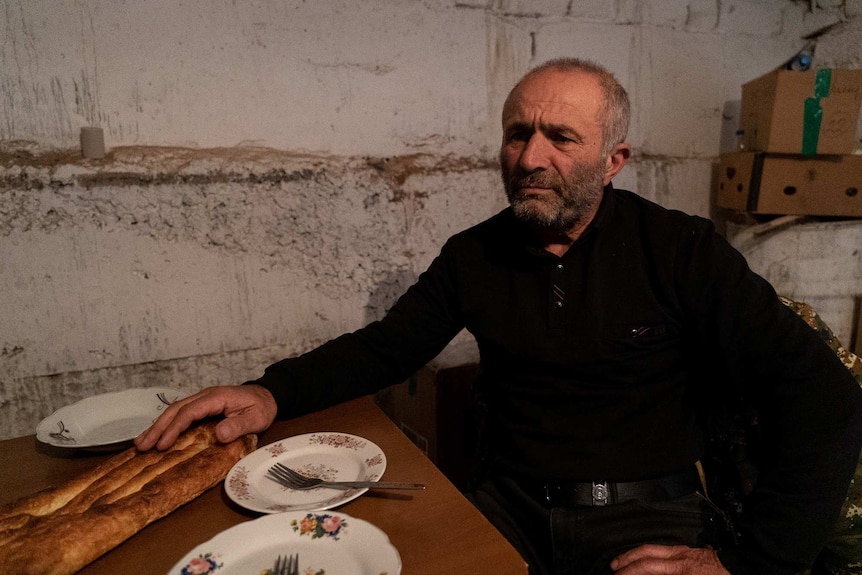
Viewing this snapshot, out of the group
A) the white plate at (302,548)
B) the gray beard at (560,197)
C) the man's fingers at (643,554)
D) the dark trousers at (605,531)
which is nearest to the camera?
the white plate at (302,548)

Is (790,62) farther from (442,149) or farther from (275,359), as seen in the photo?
(275,359)

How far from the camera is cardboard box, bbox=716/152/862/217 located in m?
1.85

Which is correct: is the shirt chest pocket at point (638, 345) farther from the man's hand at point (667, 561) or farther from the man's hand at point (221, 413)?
the man's hand at point (221, 413)

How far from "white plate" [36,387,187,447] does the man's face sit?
2.77 ft

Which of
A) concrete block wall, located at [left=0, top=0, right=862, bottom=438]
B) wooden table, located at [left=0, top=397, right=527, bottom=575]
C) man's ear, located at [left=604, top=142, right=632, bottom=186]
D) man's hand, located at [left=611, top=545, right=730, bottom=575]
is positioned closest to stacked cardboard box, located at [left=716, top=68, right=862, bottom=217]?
concrete block wall, located at [left=0, top=0, right=862, bottom=438]

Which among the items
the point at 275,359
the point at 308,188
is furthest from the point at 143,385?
the point at 308,188

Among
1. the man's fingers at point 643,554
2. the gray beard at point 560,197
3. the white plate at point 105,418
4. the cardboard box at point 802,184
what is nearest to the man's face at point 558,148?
the gray beard at point 560,197

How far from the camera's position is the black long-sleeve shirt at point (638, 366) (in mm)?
1006

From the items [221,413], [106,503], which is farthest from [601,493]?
[106,503]

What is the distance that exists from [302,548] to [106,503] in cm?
29

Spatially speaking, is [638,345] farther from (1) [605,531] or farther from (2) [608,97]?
(2) [608,97]

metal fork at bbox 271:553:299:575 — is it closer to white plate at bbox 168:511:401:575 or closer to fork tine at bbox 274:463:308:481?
white plate at bbox 168:511:401:575

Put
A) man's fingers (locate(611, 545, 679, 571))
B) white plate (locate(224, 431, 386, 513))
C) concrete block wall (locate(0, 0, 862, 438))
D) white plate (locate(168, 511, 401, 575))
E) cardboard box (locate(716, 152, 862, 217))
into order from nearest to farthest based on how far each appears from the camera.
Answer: white plate (locate(168, 511, 401, 575)) < white plate (locate(224, 431, 386, 513)) < man's fingers (locate(611, 545, 679, 571)) < concrete block wall (locate(0, 0, 862, 438)) < cardboard box (locate(716, 152, 862, 217))

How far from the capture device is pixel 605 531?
109 cm
